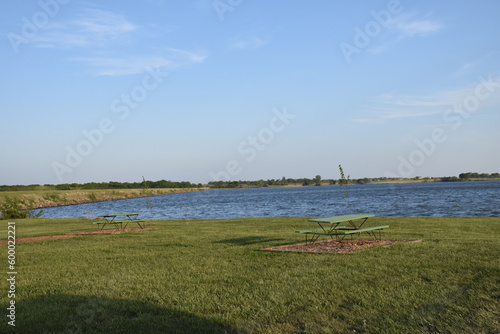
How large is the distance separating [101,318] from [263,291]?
2613 millimetres

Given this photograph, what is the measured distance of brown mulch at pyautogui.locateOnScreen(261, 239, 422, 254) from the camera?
449 inches

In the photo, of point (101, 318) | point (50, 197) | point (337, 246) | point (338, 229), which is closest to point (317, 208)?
point (338, 229)

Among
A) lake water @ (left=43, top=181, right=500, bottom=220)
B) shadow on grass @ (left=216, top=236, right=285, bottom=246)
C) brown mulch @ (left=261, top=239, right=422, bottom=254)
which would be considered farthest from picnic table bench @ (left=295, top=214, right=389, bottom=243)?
lake water @ (left=43, top=181, right=500, bottom=220)

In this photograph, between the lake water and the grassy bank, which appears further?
the grassy bank

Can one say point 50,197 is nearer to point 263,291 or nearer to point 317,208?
point 317,208

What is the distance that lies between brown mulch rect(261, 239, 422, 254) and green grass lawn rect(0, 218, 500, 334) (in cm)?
51

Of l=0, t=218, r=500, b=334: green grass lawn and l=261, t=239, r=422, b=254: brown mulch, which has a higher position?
l=261, t=239, r=422, b=254: brown mulch

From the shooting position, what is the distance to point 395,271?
846cm

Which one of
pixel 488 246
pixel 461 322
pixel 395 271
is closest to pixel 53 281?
pixel 395 271

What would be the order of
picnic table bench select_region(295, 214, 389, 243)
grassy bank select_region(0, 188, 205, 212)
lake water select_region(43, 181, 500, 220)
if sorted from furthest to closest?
grassy bank select_region(0, 188, 205, 212) < lake water select_region(43, 181, 500, 220) < picnic table bench select_region(295, 214, 389, 243)

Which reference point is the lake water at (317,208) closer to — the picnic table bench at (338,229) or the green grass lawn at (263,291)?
the picnic table bench at (338,229)

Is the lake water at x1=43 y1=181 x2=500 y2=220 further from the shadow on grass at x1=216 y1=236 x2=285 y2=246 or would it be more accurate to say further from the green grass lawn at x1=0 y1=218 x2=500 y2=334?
the green grass lawn at x1=0 y1=218 x2=500 y2=334

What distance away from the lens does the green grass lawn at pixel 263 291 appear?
228 inches

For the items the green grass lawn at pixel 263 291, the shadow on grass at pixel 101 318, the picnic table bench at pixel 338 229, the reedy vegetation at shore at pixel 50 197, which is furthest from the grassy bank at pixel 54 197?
the shadow on grass at pixel 101 318
